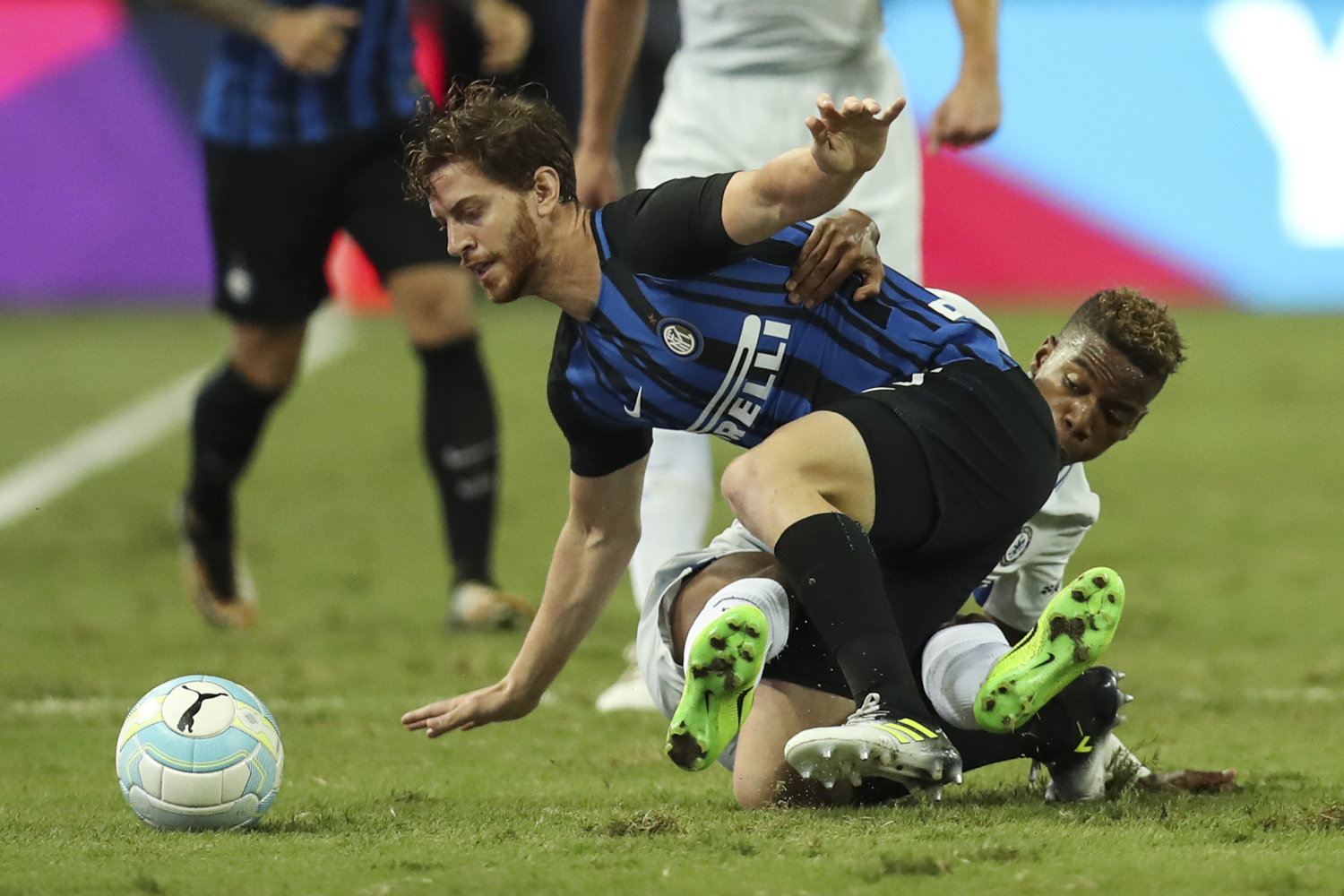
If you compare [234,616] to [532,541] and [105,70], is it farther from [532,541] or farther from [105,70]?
[105,70]

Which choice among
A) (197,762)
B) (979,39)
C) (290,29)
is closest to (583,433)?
(197,762)

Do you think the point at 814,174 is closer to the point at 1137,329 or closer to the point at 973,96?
the point at 1137,329

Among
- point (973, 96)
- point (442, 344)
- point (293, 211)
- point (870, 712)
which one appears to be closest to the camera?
point (870, 712)

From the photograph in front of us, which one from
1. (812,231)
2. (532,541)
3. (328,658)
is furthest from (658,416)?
(532,541)

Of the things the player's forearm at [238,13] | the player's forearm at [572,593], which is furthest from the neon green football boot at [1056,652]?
the player's forearm at [238,13]

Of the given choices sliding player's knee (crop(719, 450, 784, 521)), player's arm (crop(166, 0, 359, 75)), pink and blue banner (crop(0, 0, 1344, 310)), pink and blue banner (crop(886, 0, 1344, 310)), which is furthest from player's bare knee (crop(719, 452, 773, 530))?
pink and blue banner (crop(0, 0, 1344, 310))

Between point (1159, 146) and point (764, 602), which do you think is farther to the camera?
point (1159, 146)

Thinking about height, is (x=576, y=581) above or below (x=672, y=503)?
above

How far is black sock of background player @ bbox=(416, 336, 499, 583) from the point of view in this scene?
18.7ft

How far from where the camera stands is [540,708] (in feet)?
14.7

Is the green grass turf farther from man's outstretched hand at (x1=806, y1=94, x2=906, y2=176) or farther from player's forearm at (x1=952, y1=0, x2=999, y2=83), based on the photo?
player's forearm at (x1=952, y1=0, x2=999, y2=83)

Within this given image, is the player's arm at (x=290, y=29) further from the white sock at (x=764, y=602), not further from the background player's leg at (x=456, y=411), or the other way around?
the white sock at (x=764, y=602)

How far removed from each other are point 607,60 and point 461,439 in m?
1.49

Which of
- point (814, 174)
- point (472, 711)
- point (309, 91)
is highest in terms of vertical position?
point (814, 174)
